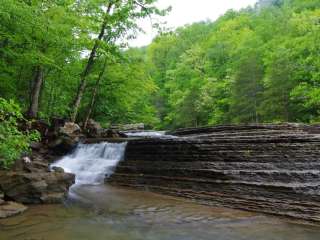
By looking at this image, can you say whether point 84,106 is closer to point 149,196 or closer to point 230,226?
point 149,196

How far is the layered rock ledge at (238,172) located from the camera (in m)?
8.08

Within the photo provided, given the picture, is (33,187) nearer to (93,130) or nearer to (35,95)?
(35,95)

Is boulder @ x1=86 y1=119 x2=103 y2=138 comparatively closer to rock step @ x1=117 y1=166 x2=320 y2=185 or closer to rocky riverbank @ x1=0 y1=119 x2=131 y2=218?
rocky riverbank @ x1=0 y1=119 x2=131 y2=218

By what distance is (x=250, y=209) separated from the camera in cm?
802

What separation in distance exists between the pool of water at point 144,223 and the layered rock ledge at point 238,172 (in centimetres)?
65

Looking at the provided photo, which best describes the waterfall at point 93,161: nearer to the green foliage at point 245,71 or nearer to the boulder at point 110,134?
the boulder at point 110,134

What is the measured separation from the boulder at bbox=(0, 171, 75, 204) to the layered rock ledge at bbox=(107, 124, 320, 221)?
2853 mm

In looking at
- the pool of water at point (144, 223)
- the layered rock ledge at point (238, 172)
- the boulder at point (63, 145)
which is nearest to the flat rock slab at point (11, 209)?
the pool of water at point (144, 223)

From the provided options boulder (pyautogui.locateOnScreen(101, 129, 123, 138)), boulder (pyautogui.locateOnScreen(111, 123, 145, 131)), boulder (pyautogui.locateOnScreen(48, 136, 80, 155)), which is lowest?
boulder (pyautogui.locateOnScreen(48, 136, 80, 155))

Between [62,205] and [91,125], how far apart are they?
36.0ft

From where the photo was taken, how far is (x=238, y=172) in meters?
9.45

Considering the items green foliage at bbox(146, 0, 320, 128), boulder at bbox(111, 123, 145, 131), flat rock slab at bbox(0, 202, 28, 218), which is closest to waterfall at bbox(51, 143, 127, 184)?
flat rock slab at bbox(0, 202, 28, 218)

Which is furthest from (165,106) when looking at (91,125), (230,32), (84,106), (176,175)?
(176,175)

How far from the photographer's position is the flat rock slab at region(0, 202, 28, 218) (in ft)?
23.5
